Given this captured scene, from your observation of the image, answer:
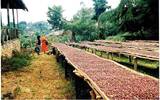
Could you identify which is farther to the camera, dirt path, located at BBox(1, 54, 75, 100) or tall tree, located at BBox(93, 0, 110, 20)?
tall tree, located at BBox(93, 0, 110, 20)

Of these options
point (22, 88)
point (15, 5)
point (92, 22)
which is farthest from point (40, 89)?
point (92, 22)

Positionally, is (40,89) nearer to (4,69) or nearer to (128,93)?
(4,69)

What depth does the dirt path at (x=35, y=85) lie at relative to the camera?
765 cm

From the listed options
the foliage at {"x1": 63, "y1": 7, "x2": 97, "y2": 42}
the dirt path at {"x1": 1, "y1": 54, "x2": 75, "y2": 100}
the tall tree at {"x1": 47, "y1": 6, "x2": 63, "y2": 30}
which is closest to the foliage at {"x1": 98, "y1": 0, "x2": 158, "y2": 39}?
the dirt path at {"x1": 1, "y1": 54, "x2": 75, "y2": 100}

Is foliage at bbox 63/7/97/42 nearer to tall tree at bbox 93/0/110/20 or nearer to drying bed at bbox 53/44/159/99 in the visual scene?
tall tree at bbox 93/0/110/20

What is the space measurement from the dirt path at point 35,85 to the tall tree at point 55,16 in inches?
1325

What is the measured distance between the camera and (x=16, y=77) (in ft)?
32.9

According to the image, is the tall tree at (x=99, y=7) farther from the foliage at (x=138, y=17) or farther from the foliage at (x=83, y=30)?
the foliage at (x=138, y=17)

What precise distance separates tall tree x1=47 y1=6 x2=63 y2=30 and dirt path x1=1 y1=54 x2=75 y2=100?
33.6 m

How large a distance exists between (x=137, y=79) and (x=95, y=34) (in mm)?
25454

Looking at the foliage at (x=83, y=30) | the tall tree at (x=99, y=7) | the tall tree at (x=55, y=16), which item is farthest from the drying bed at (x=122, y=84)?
the tall tree at (x=55, y=16)

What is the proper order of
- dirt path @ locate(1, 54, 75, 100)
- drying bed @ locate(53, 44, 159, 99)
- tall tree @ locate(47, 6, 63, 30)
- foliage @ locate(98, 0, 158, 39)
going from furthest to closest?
tall tree @ locate(47, 6, 63, 30) → foliage @ locate(98, 0, 158, 39) → dirt path @ locate(1, 54, 75, 100) → drying bed @ locate(53, 44, 159, 99)

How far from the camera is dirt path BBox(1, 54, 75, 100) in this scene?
765 cm

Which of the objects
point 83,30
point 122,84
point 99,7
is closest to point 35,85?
point 122,84
